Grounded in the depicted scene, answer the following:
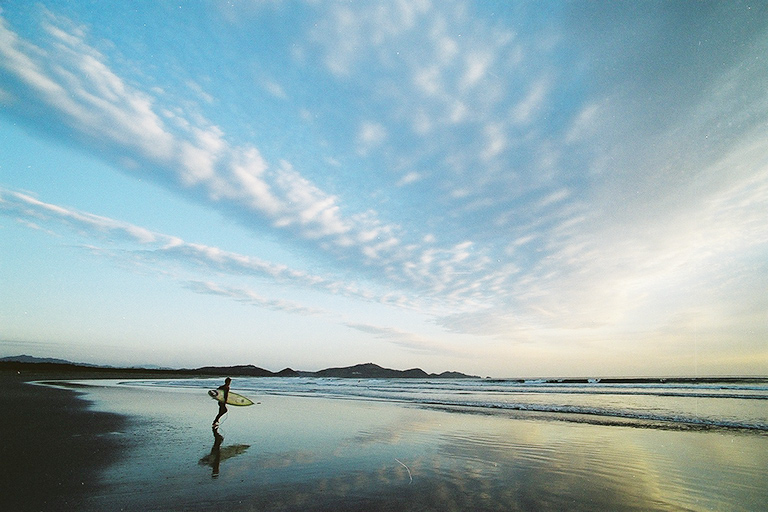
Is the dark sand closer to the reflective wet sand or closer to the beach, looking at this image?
the beach

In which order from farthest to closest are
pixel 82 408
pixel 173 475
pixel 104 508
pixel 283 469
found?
pixel 82 408 → pixel 283 469 → pixel 173 475 → pixel 104 508

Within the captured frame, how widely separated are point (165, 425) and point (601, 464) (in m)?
17.3

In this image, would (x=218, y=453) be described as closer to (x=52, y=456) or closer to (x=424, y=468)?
(x=52, y=456)

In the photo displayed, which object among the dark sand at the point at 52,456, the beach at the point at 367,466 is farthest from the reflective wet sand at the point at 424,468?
the dark sand at the point at 52,456

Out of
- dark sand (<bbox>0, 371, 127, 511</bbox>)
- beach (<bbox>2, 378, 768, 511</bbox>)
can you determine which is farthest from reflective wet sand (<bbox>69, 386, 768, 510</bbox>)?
dark sand (<bbox>0, 371, 127, 511</bbox>)

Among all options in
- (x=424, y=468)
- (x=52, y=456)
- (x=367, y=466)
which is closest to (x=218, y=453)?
(x=52, y=456)

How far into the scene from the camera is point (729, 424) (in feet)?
62.5

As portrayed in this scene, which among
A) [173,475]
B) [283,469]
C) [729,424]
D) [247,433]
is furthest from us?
[729,424]

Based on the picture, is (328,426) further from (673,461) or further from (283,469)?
(673,461)

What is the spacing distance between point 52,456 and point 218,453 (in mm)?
4369

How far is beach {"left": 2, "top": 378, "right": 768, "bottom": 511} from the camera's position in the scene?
7574 mm

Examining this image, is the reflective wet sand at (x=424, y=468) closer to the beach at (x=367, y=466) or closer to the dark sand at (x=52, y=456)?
the beach at (x=367, y=466)

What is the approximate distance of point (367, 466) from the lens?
1031cm

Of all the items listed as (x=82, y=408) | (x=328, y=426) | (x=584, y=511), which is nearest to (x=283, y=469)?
(x=584, y=511)
